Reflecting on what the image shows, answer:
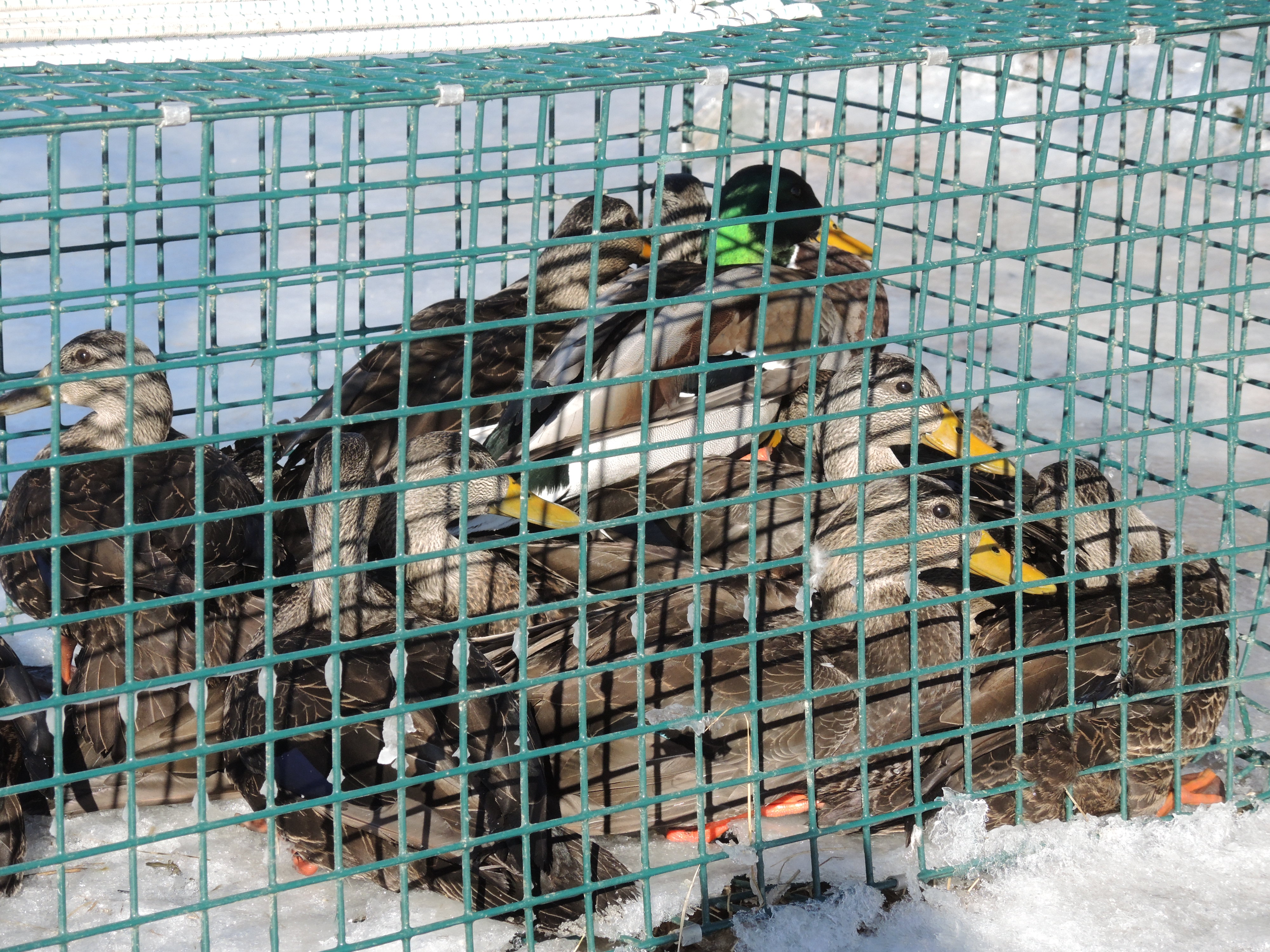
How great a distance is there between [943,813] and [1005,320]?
115 cm

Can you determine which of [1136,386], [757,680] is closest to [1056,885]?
[757,680]

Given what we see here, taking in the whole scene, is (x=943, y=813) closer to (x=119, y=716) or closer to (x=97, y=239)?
(x=119, y=716)

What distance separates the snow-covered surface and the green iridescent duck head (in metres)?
2.45

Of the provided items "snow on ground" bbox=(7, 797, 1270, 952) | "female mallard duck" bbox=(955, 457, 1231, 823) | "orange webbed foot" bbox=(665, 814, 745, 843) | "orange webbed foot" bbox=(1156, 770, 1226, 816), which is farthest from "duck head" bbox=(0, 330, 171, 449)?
"orange webbed foot" bbox=(1156, 770, 1226, 816)

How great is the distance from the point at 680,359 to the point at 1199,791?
6.50 ft

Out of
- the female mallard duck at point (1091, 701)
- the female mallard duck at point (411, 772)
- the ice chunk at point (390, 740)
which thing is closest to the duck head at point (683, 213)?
the female mallard duck at point (1091, 701)

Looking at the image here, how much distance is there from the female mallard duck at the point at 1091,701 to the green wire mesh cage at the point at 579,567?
0.01 meters

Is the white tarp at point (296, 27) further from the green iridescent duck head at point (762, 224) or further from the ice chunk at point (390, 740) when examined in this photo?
the green iridescent duck head at point (762, 224)

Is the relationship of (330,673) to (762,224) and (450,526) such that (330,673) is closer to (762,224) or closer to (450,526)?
(450,526)

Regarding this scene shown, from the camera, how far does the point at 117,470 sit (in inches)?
Answer: 152

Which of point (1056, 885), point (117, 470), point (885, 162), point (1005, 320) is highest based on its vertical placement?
point (885, 162)

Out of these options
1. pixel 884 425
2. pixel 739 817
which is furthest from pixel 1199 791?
pixel 884 425

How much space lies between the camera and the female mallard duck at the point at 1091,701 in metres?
3.37

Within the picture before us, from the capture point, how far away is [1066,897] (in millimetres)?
3152
